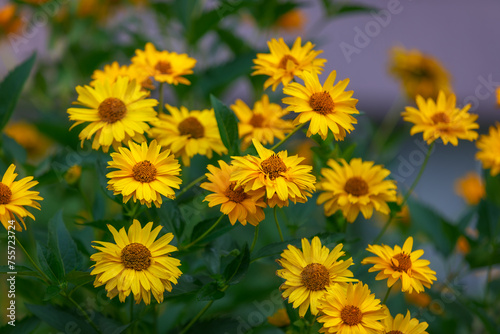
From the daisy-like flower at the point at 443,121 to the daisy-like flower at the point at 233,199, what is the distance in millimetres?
223

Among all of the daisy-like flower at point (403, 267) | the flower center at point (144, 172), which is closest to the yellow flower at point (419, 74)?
the daisy-like flower at point (403, 267)

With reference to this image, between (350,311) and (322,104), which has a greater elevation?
(322,104)

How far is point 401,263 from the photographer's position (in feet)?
1.73

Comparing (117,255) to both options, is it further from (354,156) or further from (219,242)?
(354,156)

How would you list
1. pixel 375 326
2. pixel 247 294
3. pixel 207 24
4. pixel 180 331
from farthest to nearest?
1. pixel 207 24
2. pixel 247 294
3. pixel 180 331
4. pixel 375 326

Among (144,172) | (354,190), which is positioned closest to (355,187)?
(354,190)

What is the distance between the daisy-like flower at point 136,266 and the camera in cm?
47

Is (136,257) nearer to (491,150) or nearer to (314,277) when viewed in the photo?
(314,277)

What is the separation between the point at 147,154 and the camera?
0.52 metres

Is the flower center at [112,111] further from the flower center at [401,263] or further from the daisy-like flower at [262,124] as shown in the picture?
the flower center at [401,263]

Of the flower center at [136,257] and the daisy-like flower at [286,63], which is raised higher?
the daisy-like flower at [286,63]

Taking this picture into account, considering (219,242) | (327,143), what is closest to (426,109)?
(327,143)

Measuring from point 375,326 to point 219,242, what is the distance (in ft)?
0.64

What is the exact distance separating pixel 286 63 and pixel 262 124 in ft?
0.27
